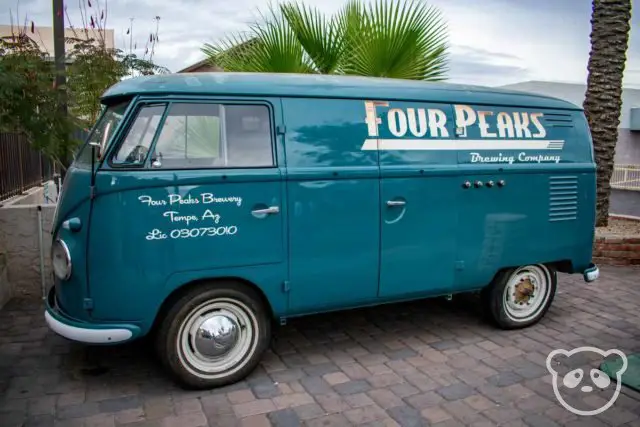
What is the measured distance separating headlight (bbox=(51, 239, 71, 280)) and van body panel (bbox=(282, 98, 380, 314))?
1.56 m

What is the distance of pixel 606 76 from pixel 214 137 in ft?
23.6

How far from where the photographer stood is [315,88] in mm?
4305

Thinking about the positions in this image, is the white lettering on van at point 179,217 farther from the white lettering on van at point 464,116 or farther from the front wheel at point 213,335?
the white lettering on van at point 464,116

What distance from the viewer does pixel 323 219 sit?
4.29m

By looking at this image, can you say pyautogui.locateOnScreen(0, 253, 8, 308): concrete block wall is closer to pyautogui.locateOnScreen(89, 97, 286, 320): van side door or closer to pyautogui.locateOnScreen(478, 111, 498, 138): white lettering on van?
pyautogui.locateOnScreen(89, 97, 286, 320): van side door

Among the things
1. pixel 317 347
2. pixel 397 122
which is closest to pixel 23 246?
pixel 317 347

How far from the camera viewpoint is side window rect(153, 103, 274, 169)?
3.87 m

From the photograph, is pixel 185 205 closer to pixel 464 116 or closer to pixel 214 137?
pixel 214 137

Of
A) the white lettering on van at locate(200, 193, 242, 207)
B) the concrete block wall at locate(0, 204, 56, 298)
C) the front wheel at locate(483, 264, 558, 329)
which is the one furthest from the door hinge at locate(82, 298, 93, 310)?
the front wheel at locate(483, 264, 558, 329)

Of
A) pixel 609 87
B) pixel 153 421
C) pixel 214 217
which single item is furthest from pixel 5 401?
pixel 609 87

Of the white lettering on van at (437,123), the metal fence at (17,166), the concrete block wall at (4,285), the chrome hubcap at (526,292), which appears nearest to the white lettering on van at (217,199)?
the white lettering on van at (437,123)

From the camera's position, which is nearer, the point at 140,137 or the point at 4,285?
the point at 140,137

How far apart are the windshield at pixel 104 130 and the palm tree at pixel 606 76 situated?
736cm

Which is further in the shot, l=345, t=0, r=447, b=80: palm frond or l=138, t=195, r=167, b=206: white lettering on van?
l=345, t=0, r=447, b=80: palm frond
